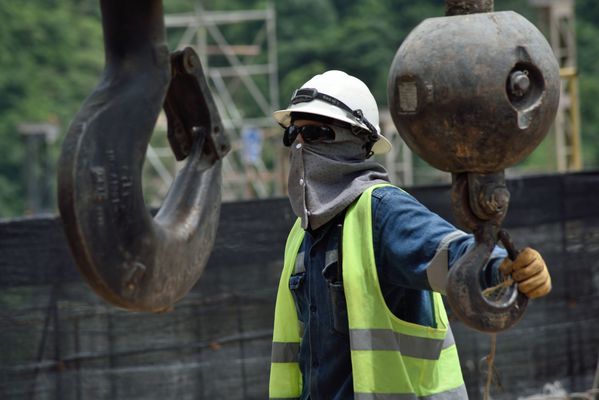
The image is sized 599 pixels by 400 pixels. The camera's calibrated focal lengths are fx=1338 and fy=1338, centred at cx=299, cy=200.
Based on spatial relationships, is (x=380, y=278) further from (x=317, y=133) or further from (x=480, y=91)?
(x=480, y=91)

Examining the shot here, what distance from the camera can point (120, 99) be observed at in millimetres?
3154

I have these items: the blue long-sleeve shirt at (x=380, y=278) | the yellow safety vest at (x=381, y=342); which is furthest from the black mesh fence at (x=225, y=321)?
the yellow safety vest at (x=381, y=342)

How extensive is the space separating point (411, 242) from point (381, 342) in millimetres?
369

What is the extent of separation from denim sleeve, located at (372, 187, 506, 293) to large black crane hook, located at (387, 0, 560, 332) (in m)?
0.26

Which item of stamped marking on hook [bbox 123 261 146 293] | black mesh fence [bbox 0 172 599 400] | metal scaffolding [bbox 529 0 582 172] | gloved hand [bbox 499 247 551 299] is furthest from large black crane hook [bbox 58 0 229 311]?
metal scaffolding [bbox 529 0 582 172]

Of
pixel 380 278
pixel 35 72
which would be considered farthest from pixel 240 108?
pixel 380 278

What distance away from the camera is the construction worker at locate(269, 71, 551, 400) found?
14.2ft

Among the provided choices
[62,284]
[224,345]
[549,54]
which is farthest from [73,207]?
[224,345]

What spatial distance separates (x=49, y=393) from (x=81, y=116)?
12.7ft

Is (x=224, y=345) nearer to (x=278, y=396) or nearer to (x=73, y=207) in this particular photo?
(x=278, y=396)

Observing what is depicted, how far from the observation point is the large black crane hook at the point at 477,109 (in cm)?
354

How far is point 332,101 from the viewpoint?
465 centimetres

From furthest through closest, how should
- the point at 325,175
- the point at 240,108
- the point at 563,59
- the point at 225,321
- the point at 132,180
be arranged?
the point at 240,108 → the point at 563,59 → the point at 225,321 → the point at 325,175 → the point at 132,180

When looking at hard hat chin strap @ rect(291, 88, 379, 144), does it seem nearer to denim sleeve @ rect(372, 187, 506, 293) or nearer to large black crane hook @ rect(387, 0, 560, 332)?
denim sleeve @ rect(372, 187, 506, 293)
